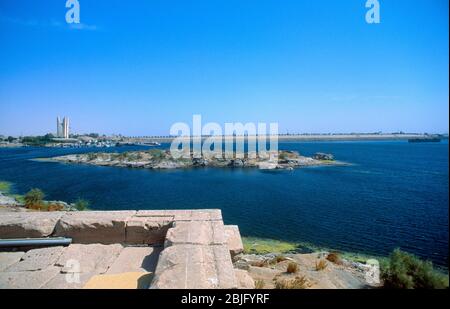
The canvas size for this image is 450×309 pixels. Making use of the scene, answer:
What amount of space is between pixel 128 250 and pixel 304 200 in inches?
909

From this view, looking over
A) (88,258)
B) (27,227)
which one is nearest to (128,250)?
(88,258)

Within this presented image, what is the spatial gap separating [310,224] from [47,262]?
17.6 metres

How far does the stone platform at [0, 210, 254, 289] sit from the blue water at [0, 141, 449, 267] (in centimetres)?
1312

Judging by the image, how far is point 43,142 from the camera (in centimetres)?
11769

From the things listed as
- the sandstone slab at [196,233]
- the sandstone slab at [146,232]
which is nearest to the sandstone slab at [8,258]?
the sandstone slab at [146,232]

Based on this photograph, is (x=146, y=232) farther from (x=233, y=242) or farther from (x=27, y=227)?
(x=27, y=227)

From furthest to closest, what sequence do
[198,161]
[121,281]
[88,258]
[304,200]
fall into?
[198,161] → [304,200] → [88,258] → [121,281]

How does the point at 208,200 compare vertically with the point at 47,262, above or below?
below

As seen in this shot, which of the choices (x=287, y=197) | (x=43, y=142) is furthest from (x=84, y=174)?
(x=43, y=142)

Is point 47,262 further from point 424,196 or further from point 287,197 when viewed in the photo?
point 424,196

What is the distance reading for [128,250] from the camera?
14.9ft

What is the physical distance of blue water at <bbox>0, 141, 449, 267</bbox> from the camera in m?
17.3

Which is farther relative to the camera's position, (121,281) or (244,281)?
(244,281)
